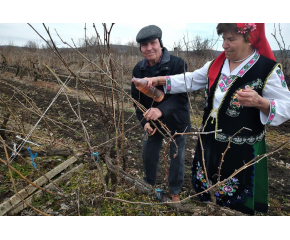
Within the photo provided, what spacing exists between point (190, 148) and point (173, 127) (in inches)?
83.2

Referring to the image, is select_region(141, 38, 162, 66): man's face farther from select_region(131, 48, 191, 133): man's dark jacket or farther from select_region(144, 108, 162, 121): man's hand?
select_region(144, 108, 162, 121): man's hand

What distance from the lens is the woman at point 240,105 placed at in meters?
1.25

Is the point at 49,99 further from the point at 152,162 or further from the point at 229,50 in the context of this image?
the point at 229,50

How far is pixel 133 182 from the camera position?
1759 millimetres

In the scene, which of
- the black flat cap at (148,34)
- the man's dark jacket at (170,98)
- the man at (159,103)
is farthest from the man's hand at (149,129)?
the black flat cap at (148,34)

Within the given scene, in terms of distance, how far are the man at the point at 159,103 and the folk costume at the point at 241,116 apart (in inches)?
5.7

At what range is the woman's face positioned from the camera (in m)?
1.27

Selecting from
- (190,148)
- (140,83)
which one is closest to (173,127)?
(140,83)

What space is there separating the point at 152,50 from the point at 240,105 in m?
0.79

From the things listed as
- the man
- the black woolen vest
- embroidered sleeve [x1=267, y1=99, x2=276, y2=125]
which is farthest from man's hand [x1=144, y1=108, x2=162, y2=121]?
embroidered sleeve [x1=267, y1=99, x2=276, y2=125]

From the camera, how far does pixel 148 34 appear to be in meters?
1.58

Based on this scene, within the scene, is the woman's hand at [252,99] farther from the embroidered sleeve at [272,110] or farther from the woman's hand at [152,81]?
the woman's hand at [152,81]

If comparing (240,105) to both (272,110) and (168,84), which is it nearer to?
(272,110)

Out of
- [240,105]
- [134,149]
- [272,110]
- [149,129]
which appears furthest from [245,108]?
[134,149]
